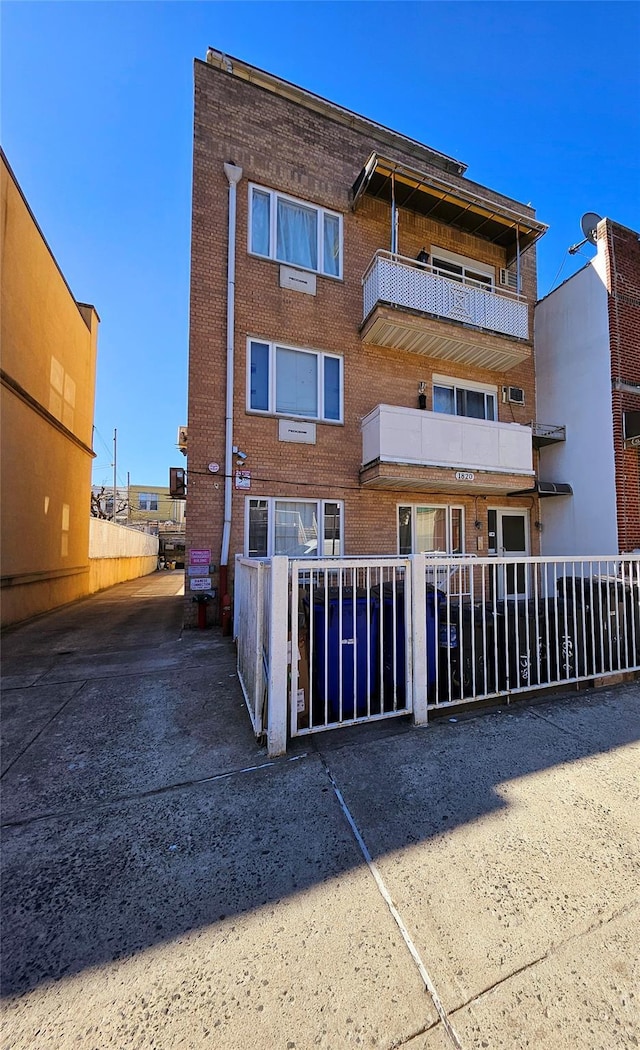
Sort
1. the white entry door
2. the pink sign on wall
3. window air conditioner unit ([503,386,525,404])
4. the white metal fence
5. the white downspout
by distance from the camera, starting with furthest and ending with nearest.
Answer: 1. window air conditioner unit ([503,386,525,404])
2. the white entry door
3. the white downspout
4. the pink sign on wall
5. the white metal fence

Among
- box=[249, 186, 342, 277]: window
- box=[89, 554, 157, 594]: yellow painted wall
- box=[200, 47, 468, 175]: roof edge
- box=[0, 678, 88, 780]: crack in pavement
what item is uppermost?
box=[200, 47, 468, 175]: roof edge

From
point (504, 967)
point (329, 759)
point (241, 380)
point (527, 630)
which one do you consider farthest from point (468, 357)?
point (504, 967)

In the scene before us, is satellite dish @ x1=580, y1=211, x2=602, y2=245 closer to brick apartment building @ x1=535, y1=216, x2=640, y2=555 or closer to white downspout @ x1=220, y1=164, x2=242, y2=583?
brick apartment building @ x1=535, y1=216, x2=640, y2=555

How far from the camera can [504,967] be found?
155cm

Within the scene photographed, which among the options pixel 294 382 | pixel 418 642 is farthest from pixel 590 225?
pixel 418 642

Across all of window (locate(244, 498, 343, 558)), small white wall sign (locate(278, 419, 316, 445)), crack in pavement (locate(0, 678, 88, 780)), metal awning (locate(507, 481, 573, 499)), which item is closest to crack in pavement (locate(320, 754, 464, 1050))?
crack in pavement (locate(0, 678, 88, 780))

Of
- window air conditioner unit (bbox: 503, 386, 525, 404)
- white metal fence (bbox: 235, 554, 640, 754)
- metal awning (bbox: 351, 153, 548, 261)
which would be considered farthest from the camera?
window air conditioner unit (bbox: 503, 386, 525, 404)

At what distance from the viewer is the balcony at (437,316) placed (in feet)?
28.3

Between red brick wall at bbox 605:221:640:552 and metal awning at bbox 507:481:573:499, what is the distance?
1.12 metres

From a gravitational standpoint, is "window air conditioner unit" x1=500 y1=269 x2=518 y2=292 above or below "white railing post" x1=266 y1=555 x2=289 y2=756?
above

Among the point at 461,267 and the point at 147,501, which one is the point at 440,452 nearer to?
the point at 461,267

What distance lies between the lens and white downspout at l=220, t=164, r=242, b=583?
784 cm

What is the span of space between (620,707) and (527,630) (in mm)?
1131

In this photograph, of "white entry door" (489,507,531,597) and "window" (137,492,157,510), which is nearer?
"white entry door" (489,507,531,597)
